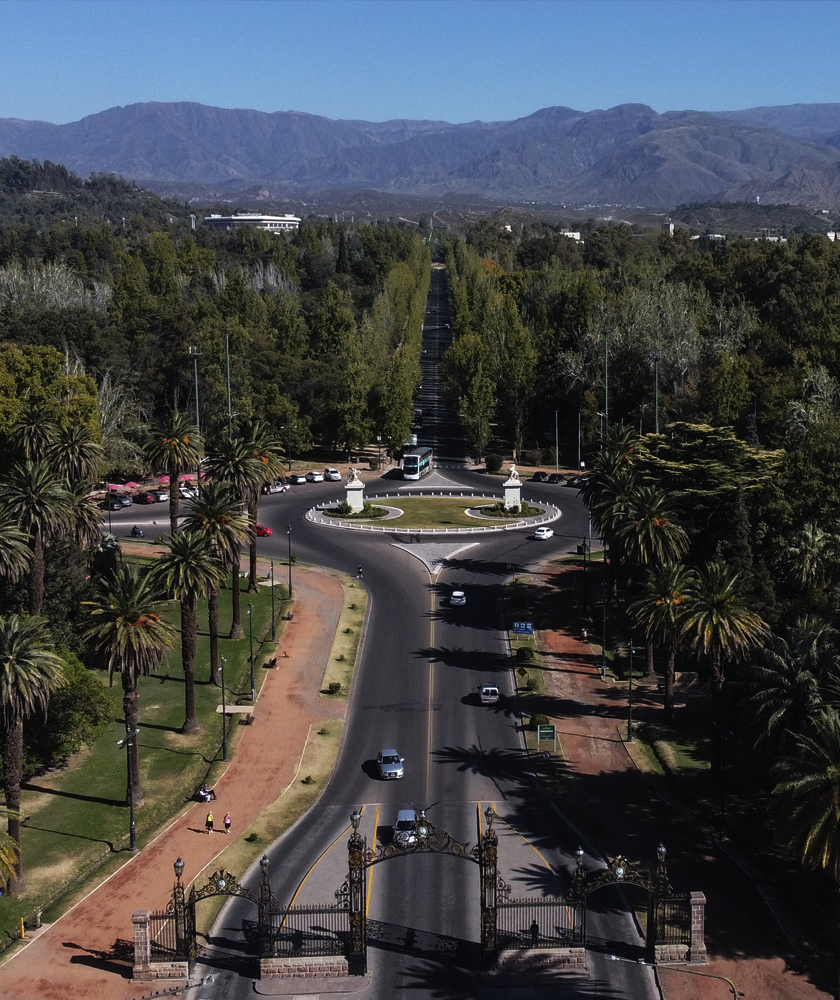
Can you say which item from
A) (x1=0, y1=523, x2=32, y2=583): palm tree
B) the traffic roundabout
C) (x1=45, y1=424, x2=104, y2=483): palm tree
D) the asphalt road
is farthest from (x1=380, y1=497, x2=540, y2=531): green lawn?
(x1=0, y1=523, x2=32, y2=583): palm tree

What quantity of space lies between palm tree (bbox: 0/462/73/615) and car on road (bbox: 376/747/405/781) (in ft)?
71.2

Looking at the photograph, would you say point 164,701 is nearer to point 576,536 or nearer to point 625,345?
point 576,536

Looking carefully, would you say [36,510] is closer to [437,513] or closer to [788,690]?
[788,690]

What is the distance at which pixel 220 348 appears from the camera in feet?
479

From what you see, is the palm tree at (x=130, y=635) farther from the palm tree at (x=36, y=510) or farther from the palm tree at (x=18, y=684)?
the palm tree at (x=36, y=510)

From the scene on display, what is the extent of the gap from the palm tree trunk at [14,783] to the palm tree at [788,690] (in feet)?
106

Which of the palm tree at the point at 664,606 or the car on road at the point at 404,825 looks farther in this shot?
the palm tree at the point at 664,606

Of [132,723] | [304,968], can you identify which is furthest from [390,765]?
[304,968]

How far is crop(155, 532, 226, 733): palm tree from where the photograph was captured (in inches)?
2562

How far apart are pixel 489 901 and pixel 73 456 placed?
163 feet

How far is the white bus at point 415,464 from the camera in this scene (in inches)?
5246

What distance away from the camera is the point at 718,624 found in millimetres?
60625

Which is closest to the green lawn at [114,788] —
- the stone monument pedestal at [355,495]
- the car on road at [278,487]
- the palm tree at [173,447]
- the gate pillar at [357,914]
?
the gate pillar at [357,914]

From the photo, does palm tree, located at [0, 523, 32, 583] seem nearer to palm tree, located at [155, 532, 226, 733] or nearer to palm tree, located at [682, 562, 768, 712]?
palm tree, located at [155, 532, 226, 733]
